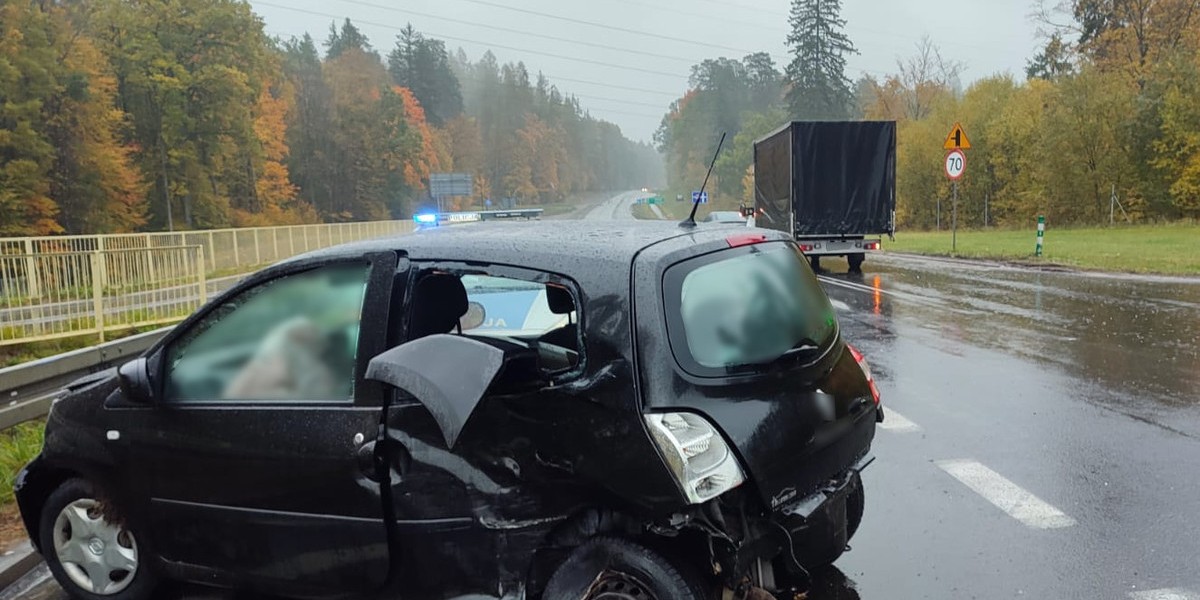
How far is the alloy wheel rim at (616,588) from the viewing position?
8.68ft

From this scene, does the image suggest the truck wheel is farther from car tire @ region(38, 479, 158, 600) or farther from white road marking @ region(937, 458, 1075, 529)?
car tire @ region(38, 479, 158, 600)

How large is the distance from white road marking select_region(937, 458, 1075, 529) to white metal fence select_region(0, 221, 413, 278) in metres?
9.99

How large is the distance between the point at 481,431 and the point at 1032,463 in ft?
12.8

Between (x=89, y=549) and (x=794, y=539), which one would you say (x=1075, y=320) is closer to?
(x=794, y=539)

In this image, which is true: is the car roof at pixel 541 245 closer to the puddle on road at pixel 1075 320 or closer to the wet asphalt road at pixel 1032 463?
the wet asphalt road at pixel 1032 463

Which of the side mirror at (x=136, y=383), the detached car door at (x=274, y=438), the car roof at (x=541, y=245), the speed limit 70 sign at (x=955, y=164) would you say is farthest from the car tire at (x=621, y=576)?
the speed limit 70 sign at (x=955, y=164)

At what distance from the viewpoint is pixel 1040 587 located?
11.3ft

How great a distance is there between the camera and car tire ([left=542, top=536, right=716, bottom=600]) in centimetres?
261

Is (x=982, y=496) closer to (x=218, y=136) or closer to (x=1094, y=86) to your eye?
(x=1094, y=86)

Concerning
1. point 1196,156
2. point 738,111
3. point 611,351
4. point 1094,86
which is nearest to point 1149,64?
point 1094,86

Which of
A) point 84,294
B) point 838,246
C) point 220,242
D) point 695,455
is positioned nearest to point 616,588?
point 695,455

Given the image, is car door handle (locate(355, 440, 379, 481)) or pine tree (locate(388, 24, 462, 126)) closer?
car door handle (locate(355, 440, 379, 481))

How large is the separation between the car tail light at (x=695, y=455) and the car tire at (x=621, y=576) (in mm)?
289

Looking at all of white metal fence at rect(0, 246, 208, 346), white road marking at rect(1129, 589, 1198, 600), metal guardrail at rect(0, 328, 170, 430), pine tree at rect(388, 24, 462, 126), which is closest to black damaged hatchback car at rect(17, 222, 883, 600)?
white road marking at rect(1129, 589, 1198, 600)
